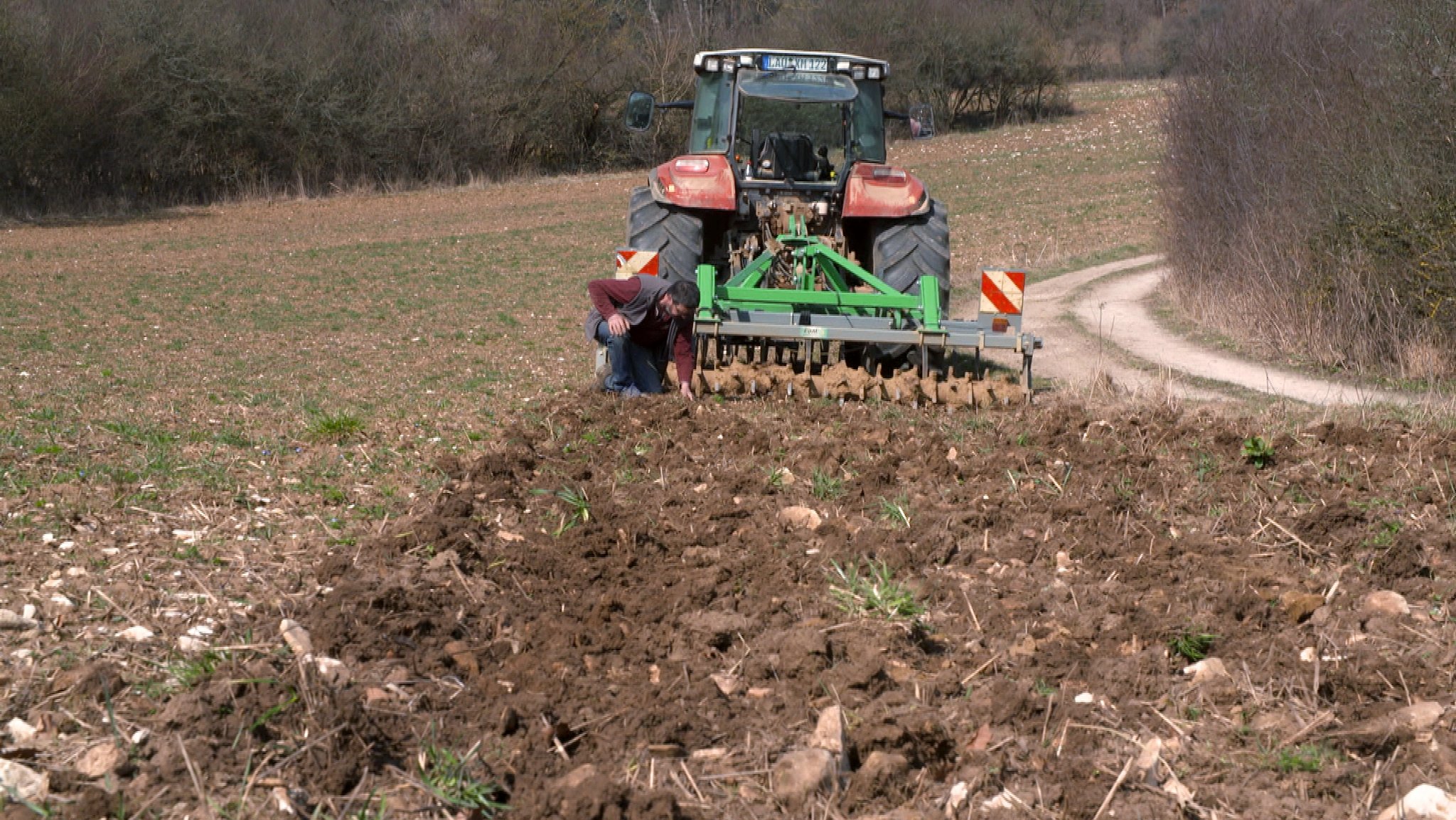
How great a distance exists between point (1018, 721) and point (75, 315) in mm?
13183

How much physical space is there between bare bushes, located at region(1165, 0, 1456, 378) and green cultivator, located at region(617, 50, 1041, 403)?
3.36 metres

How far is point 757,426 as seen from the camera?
24.5ft

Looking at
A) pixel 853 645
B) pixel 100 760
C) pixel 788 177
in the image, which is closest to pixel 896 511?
pixel 853 645

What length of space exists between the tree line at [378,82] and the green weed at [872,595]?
27.9 meters

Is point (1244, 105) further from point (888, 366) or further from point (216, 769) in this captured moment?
point (216, 769)

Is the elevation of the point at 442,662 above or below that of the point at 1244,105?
below

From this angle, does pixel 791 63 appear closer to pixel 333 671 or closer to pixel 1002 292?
pixel 1002 292

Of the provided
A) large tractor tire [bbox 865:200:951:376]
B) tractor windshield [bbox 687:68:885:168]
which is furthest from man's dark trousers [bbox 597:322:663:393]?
tractor windshield [bbox 687:68:885:168]

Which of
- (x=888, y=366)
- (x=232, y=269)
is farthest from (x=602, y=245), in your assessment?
(x=888, y=366)

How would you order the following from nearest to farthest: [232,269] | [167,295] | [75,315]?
[75,315], [167,295], [232,269]

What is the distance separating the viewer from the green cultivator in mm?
8148

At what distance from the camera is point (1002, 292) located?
8656 millimetres

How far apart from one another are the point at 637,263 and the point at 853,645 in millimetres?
5121

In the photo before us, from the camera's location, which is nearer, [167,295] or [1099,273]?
[167,295]
